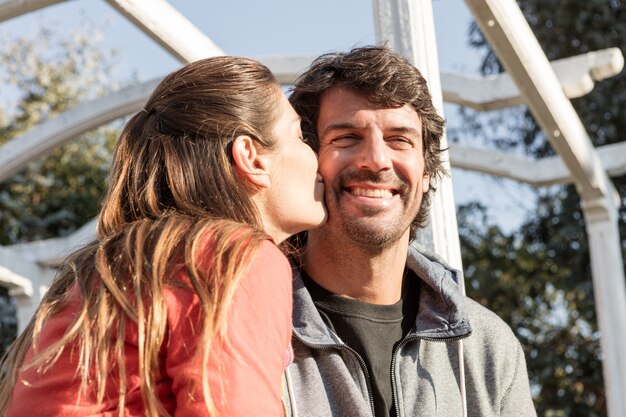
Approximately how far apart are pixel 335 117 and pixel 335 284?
0.41 meters

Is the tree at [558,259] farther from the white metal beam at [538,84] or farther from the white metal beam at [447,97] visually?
the white metal beam at [447,97]

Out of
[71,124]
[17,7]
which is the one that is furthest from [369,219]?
[71,124]

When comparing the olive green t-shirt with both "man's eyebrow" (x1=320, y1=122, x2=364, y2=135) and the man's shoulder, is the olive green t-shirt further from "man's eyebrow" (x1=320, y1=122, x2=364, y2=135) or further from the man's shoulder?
"man's eyebrow" (x1=320, y1=122, x2=364, y2=135)

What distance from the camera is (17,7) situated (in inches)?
114

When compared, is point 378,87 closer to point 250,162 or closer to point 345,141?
point 345,141

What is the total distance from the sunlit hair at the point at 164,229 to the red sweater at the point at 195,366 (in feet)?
0.06

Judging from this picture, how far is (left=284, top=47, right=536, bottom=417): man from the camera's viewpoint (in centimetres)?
230

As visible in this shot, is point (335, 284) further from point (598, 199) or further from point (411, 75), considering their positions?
point (598, 199)

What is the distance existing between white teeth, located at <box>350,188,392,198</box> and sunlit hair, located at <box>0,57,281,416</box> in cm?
53

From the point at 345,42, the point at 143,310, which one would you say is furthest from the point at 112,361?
the point at 345,42

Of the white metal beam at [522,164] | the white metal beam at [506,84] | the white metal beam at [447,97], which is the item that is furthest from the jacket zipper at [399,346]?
the white metal beam at [522,164]

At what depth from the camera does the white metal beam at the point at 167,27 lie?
2.92 meters

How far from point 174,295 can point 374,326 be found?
0.93 metres

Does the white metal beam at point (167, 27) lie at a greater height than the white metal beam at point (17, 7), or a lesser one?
lesser
